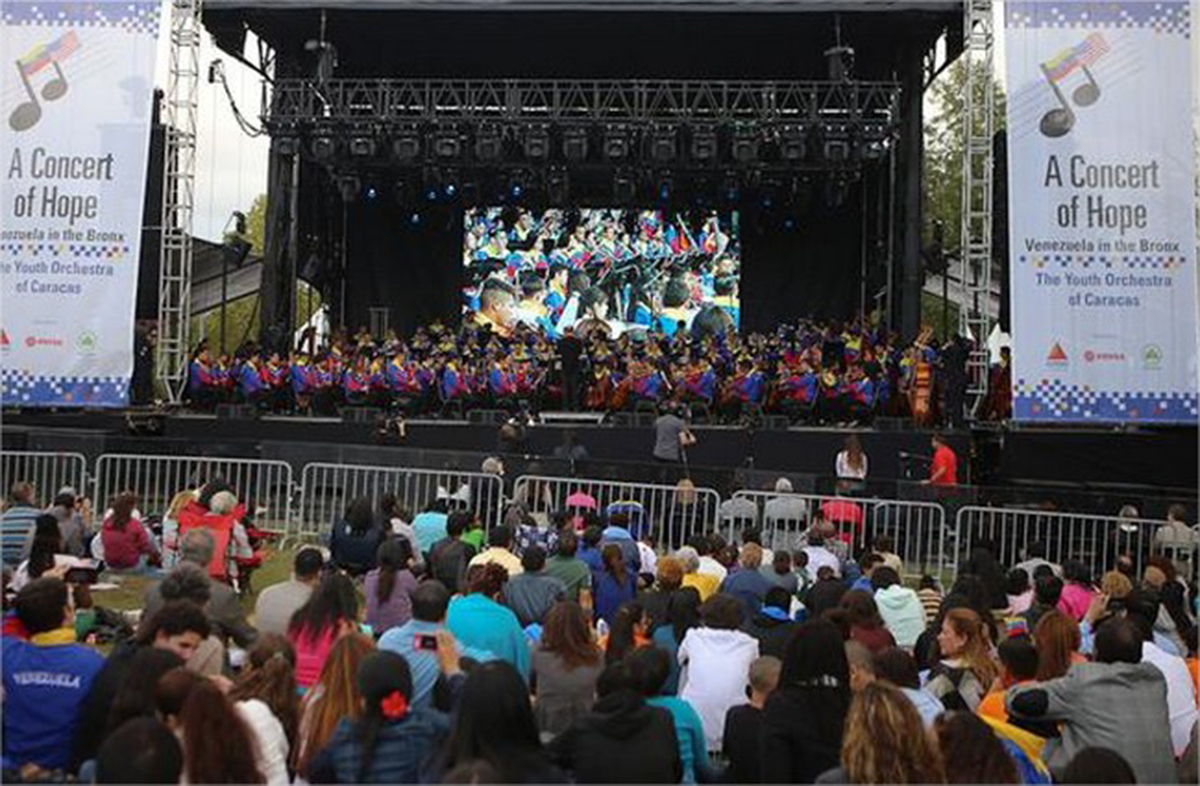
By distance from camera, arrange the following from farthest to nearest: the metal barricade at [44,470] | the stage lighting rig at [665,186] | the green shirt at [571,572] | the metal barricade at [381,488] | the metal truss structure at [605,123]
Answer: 1. the stage lighting rig at [665,186]
2. the metal truss structure at [605,123]
3. the metal barricade at [44,470]
4. the metal barricade at [381,488]
5. the green shirt at [571,572]

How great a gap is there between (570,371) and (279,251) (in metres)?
5.17

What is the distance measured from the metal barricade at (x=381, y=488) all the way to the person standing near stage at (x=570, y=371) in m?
7.20

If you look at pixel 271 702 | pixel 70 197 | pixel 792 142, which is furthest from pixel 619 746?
pixel 792 142

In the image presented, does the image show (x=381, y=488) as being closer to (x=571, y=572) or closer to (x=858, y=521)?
(x=858, y=521)

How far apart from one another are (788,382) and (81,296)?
32.8 feet

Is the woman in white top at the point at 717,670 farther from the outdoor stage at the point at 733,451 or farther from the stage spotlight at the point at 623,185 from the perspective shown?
the stage spotlight at the point at 623,185

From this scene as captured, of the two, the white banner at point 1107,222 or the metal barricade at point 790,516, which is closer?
the metal barricade at point 790,516

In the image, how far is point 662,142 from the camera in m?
22.1

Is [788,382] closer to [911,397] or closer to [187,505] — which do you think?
[911,397]

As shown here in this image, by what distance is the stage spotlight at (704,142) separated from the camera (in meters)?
21.8

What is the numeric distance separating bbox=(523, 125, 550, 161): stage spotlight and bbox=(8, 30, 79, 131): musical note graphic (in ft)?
23.3

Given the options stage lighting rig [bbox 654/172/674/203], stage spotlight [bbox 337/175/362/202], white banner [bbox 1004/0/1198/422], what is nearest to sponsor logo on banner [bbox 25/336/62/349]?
stage spotlight [bbox 337/175/362/202]

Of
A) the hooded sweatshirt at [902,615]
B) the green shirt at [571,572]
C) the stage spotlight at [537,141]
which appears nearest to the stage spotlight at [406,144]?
the stage spotlight at [537,141]

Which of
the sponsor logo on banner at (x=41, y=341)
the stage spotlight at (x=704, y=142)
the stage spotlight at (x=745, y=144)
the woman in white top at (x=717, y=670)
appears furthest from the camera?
the stage spotlight at (x=745, y=144)
